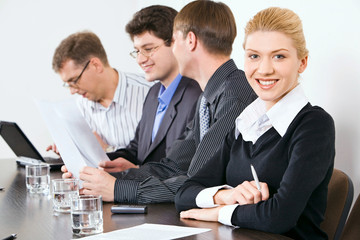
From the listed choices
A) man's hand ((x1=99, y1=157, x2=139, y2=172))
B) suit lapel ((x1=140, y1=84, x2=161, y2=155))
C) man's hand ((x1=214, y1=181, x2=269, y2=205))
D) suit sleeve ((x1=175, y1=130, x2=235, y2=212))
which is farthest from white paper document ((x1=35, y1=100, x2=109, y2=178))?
man's hand ((x1=214, y1=181, x2=269, y2=205))

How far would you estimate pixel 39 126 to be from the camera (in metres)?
5.64

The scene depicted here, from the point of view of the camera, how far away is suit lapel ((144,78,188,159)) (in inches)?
111

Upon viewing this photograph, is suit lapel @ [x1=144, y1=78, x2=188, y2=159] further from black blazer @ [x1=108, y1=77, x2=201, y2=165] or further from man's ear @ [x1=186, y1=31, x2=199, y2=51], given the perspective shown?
man's ear @ [x1=186, y1=31, x2=199, y2=51]

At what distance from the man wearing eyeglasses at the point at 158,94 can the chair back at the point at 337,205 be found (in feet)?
3.49

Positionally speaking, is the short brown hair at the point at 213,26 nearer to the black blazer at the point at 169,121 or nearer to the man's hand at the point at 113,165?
the black blazer at the point at 169,121

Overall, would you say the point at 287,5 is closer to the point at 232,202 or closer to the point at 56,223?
the point at 232,202

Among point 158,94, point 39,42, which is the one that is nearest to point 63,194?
point 158,94

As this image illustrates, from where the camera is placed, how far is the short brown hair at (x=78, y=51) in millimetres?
3816

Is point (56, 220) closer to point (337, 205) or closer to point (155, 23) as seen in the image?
point (337, 205)

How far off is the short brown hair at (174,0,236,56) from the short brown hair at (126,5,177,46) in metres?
0.74

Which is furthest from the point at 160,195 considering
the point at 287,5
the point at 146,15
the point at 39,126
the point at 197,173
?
the point at 39,126

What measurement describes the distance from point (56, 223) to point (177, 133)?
118 centimetres

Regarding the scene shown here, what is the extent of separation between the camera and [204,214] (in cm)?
164

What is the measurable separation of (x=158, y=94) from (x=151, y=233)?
182 cm
